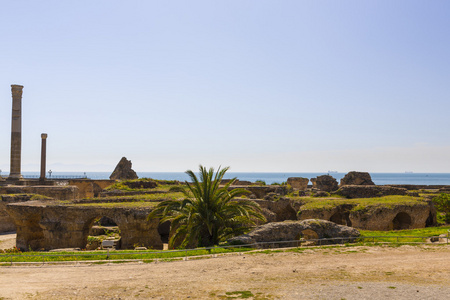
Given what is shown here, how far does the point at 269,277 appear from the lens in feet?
41.1

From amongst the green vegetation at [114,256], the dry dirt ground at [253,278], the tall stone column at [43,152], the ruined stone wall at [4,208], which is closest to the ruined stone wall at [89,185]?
the tall stone column at [43,152]

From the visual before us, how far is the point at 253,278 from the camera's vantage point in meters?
12.4

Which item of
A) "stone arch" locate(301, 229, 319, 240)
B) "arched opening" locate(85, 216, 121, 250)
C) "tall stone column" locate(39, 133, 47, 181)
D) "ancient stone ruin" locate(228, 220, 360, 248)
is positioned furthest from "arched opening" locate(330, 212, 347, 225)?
"tall stone column" locate(39, 133, 47, 181)

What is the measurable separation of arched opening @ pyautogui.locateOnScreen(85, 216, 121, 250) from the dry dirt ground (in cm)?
1013

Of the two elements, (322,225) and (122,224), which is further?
(122,224)

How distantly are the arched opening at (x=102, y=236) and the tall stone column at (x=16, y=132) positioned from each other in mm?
16521

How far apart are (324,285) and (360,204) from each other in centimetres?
1988

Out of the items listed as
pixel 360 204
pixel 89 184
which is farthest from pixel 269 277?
pixel 89 184

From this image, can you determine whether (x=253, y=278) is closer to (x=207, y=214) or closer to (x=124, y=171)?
(x=207, y=214)

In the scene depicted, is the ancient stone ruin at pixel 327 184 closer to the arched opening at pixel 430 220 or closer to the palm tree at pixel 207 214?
the arched opening at pixel 430 220

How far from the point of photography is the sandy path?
10.7m

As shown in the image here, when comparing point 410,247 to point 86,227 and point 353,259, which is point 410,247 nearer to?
point 353,259

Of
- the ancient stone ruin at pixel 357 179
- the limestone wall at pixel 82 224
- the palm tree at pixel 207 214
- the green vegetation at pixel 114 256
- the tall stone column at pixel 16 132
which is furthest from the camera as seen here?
the ancient stone ruin at pixel 357 179

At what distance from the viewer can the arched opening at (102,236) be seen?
80.4 feet
